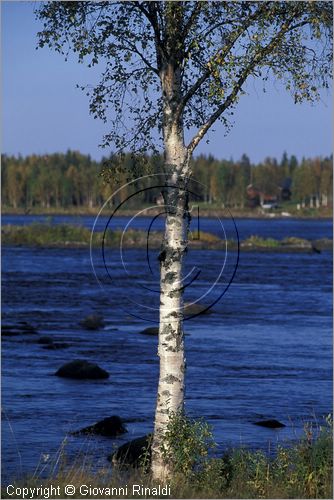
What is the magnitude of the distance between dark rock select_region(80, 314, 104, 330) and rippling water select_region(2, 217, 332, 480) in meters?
0.58

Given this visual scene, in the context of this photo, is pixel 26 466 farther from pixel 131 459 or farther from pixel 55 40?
pixel 55 40

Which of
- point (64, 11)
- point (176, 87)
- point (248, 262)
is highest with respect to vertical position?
point (64, 11)

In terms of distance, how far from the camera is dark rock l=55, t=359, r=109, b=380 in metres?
31.4

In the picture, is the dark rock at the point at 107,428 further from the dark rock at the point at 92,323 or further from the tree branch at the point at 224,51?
the dark rock at the point at 92,323

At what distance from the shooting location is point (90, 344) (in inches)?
1529

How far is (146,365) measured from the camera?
3412cm

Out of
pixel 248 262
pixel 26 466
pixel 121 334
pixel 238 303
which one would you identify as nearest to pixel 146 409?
pixel 26 466

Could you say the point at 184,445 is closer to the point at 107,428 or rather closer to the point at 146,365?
the point at 107,428

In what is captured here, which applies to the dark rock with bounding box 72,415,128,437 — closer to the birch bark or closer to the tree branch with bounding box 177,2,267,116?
the birch bark

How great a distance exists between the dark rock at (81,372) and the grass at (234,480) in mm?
15376

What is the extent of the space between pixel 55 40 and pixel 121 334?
84.8 feet

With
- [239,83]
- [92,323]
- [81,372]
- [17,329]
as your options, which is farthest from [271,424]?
[92,323]

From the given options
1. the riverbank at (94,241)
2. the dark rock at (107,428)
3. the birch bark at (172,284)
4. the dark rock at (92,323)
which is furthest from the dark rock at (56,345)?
the riverbank at (94,241)

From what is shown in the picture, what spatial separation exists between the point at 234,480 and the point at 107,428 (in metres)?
8.79
